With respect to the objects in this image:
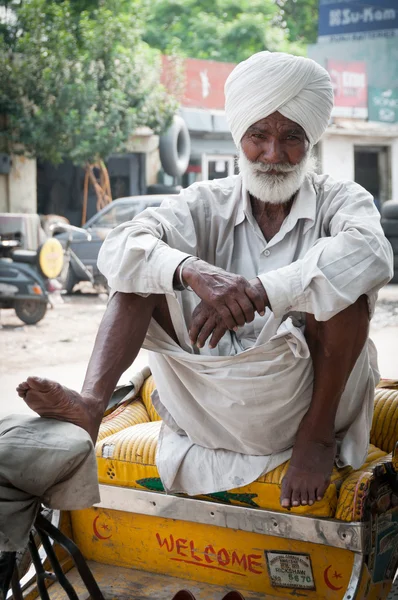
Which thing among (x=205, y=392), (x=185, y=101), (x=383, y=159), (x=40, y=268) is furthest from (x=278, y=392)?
(x=383, y=159)

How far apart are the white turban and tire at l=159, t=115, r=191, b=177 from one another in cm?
1148

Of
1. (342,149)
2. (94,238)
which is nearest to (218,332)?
(94,238)

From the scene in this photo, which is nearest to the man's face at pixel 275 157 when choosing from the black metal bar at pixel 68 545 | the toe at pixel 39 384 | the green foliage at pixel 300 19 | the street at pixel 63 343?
the toe at pixel 39 384

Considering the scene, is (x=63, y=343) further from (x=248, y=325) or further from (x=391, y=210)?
(x=248, y=325)

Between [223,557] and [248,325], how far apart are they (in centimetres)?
65

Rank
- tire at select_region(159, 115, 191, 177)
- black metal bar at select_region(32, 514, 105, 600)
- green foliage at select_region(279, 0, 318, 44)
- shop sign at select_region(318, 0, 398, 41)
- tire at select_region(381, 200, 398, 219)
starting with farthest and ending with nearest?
green foliage at select_region(279, 0, 318, 44) < tire at select_region(159, 115, 191, 177) < tire at select_region(381, 200, 398, 219) < shop sign at select_region(318, 0, 398, 41) < black metal bar at select_region(32, 514, 105, 600)

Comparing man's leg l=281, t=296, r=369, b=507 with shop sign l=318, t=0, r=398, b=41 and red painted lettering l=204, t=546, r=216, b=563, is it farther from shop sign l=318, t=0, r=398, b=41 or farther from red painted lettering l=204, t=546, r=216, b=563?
shop sign l=318, t=0, r=398, b=41

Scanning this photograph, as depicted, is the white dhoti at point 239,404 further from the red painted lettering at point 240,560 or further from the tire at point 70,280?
the tire at point 70,280

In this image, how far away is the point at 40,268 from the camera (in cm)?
908

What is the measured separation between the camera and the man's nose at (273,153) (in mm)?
2244

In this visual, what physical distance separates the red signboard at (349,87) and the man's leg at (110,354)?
12.8m

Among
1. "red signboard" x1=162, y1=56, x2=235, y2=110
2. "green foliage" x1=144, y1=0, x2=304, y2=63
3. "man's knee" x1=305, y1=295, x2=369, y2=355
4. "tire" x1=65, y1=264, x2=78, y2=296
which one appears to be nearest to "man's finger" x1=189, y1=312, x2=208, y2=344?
"man's knee" x1=305, y1=295, x2=369, y2=355

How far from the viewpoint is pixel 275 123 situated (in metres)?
2.24

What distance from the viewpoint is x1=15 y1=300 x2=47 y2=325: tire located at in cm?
916
